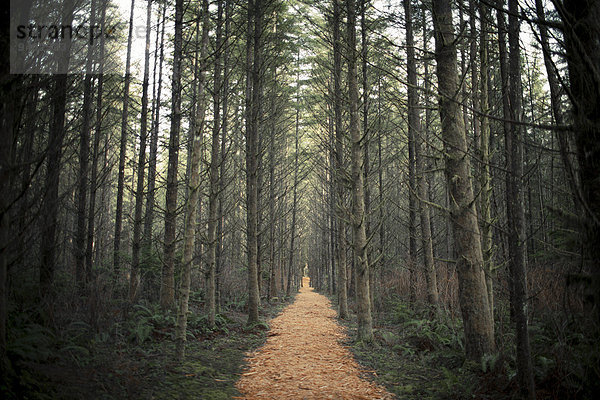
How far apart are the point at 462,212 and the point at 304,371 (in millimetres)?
3573

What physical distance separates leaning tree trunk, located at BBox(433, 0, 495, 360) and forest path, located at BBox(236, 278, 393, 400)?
1782mm

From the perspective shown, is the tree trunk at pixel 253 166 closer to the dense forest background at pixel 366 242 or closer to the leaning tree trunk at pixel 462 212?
the dense forest background at pixel 366 242

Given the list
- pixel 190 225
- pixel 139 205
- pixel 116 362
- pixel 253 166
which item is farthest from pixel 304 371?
pixel 139 205

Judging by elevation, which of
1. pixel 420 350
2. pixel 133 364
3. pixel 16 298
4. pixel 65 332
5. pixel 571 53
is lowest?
pixel 420 350

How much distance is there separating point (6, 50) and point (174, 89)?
4071 mm

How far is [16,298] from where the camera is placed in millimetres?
4223

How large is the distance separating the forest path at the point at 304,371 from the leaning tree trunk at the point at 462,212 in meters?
1.78

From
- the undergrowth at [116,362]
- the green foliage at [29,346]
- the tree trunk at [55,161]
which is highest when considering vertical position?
the tree trunk at [55,161]

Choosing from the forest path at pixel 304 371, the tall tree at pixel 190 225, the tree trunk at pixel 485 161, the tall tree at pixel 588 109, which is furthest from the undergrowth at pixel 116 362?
the tree trunk at pixel 485 161

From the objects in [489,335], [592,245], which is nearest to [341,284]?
[489,335]

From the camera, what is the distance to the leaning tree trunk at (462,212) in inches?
196

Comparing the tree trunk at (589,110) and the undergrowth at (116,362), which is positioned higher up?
the tree trunk at (589,110)

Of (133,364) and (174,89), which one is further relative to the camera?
(174,89)

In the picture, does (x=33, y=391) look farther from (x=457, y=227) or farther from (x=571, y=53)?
(x=457, y=227)
